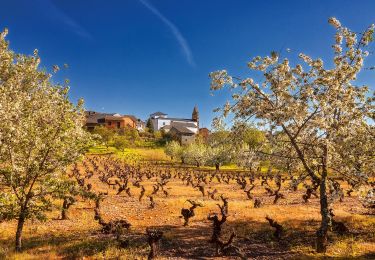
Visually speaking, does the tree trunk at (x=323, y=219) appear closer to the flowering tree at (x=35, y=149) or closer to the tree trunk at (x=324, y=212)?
the tree trunk at (x=324, y=212)

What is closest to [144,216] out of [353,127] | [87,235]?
[87,235]

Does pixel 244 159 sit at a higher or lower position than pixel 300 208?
higher

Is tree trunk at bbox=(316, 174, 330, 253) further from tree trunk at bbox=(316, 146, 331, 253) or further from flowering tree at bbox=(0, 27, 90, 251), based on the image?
flowering tree at bbox=(0, 27, 90, 251)

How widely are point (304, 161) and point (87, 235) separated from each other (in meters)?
15.8

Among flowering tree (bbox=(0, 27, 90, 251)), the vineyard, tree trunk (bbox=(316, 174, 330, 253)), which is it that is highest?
flowering tree (bbox=(0, 27, 90, 251))

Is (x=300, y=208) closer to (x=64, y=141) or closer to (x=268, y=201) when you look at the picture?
(x=268, y=201)

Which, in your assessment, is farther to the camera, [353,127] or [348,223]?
[348,223]

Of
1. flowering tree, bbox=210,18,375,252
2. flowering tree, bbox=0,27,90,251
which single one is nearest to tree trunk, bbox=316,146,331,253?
flowering tree, bbox=210,18,375,252

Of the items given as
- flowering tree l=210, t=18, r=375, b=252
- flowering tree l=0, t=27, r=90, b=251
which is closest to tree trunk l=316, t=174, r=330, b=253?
flowering tree l=210, t=18, r=375, b=252

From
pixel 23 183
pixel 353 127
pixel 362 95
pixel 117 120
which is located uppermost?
pixel 117 120

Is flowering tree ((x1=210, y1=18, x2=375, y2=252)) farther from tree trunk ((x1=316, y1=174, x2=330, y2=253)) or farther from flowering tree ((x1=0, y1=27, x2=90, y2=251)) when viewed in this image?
flowering tree ((x1=0, y1=27, x2=90, y2=251))

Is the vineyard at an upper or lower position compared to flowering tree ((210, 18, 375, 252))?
lower

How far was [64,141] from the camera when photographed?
18.2 m

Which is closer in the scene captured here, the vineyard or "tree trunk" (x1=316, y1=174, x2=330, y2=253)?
"tree trunk" (x1=316, y1=174, x2=330, y2=253)
